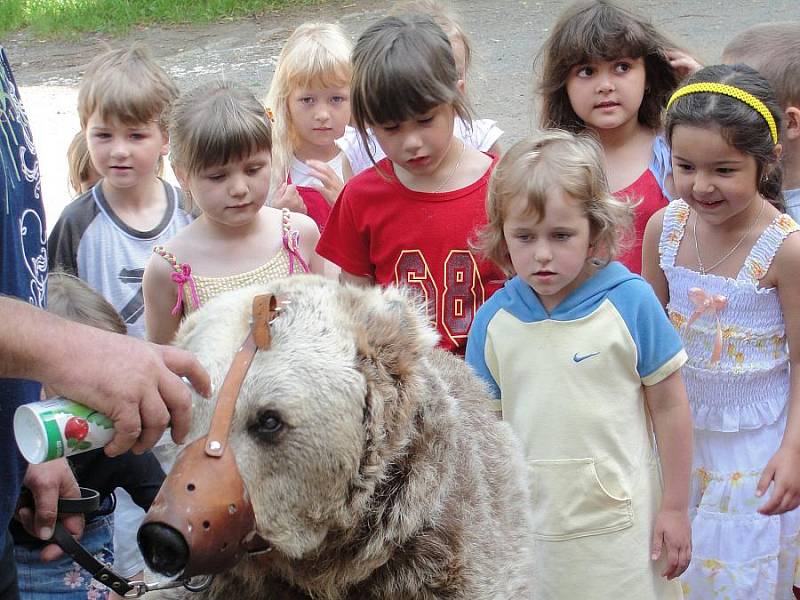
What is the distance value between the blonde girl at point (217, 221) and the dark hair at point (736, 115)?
5.24ft

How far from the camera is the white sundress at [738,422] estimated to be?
3.55 meters

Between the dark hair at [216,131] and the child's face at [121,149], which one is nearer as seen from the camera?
the dark hair at [216,131]

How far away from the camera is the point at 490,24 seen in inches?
567

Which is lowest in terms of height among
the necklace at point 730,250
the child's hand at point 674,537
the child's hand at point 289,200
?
the child's hand at point 674,537

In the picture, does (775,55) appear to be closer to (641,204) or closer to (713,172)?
(641,204)

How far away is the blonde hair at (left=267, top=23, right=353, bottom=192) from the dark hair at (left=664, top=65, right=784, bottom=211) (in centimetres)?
187

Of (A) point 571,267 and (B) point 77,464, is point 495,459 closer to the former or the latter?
(A) point 571,267

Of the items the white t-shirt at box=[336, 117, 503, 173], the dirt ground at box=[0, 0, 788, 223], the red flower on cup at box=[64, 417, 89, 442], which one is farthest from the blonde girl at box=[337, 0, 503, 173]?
the dirt ground at box=[0, 0, 788, 223]

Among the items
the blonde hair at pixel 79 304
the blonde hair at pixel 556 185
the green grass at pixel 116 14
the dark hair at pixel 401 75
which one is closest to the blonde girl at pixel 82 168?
the blonde hair at pixel 79 304

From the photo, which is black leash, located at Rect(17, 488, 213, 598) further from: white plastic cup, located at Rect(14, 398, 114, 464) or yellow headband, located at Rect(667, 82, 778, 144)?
yellow headband, located at Rect(667, 82, 778, 144)

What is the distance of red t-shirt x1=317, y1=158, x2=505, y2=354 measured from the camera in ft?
12.4

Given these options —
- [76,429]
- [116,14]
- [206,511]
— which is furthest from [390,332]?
[116,14]

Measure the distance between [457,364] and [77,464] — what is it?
1.37 metres

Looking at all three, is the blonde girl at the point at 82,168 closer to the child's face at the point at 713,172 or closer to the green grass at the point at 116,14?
the child's face at the point at 713,172
